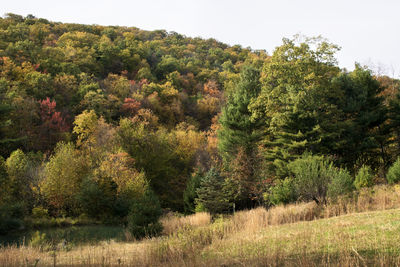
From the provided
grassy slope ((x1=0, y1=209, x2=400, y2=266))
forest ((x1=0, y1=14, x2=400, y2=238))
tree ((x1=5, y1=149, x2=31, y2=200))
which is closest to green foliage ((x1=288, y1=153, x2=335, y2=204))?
forest ((x1=0, y1=14, x2=400, y2=238))

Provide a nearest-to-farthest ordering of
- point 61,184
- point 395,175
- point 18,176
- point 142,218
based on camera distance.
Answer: point 142,218 → point 395,175 → point 61,184 → point 18,176

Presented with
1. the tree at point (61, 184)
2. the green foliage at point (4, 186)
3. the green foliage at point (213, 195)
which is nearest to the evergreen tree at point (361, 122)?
the green foliage at point (213, 195)

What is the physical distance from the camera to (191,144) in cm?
4072

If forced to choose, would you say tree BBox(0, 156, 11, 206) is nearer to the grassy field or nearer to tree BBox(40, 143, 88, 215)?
tree BBox(40, 143, 88, 215)

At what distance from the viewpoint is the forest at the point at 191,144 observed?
794 inches

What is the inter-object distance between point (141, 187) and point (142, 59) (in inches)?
1719

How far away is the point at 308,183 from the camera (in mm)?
15086

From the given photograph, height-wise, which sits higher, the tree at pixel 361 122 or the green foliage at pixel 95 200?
the tree at pixel 361 122

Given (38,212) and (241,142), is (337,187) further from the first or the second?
(38,212)

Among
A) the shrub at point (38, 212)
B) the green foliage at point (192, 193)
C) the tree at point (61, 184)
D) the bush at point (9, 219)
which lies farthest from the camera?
the green foliage at point (192, 193)

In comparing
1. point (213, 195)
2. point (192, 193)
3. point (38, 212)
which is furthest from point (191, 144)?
point (38, 212)

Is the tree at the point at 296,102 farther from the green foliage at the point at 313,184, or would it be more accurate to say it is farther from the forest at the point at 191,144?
the green foliage at the point at 313,184

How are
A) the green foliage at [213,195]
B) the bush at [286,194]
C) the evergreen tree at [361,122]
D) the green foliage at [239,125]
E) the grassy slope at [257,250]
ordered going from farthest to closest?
the green foliage at [239,125]
the evergreen tree at [361,122]
the green foliage at [213,195]
the bush at [286,194]
the grassy slope at [257,250]

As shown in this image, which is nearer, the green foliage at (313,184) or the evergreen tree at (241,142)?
the green foliage at (313,184)
